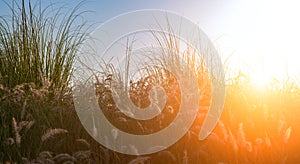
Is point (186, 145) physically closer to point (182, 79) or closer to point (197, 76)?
point (182, 79)

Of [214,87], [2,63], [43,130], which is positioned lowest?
→ [43,130]

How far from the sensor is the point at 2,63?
5.19 m

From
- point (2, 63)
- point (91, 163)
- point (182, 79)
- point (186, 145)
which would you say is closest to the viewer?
point (91, 163)

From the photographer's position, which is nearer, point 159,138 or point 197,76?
point 159,138

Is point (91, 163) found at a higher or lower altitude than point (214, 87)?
lower

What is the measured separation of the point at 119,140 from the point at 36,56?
2.41 meters

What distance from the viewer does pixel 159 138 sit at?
3.46 m

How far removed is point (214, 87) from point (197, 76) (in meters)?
0.41

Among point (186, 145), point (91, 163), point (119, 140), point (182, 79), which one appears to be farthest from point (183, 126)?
point (182, 79)

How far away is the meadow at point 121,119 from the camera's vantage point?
3.14 metres

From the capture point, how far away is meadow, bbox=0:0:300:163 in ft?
10.3

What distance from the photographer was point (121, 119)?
132 inches

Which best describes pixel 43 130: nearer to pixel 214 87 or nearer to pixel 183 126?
pixel 183 126

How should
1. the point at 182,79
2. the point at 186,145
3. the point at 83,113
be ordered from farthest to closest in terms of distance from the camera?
the point at 182,79, the point at 83,113, the point at 186,145
